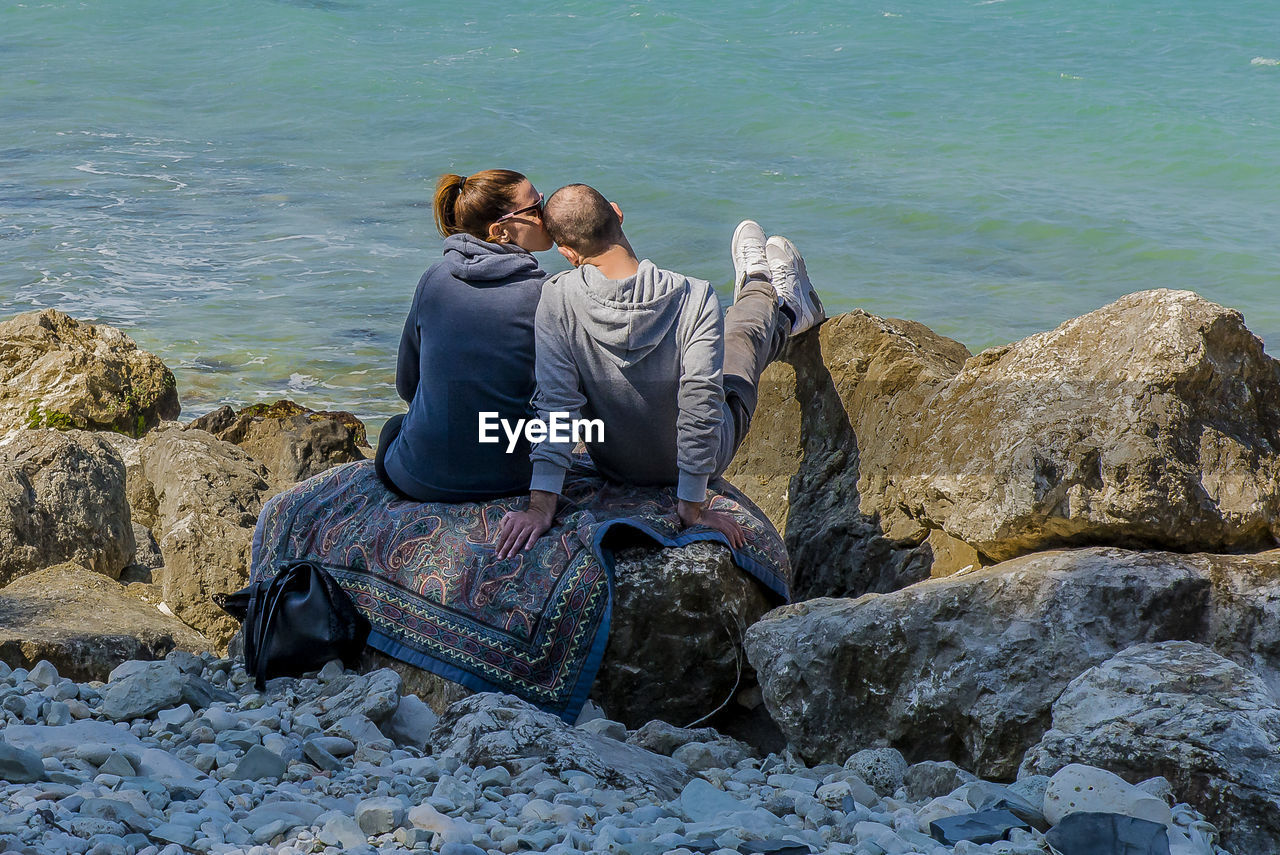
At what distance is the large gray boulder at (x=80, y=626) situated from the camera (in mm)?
4426

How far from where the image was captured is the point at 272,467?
7570 mm

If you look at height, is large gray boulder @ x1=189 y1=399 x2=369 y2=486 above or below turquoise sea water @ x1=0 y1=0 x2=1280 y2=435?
below

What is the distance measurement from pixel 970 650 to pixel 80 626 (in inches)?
123

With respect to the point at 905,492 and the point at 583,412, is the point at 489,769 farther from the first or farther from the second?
the point at 905,492

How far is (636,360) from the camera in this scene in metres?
4.40

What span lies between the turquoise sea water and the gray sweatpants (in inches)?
220

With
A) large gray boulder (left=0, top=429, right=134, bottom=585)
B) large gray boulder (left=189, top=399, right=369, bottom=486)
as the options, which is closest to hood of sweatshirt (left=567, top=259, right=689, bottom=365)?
large gray boulder (left=0, top=429, right=134, bottom=585)

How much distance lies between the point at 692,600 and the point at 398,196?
14.1 metres

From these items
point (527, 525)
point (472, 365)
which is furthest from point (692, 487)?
point (472, 365)

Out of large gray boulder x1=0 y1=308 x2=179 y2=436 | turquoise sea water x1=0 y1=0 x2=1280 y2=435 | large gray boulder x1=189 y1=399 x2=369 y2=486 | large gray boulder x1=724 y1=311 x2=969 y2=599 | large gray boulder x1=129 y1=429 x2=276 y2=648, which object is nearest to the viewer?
large gray boulder x1=724 y1=311 x2=969 y2=599

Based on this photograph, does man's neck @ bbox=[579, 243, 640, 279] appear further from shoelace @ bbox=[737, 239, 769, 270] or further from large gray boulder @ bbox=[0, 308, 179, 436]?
large gray boulder @ bbox=[0, 308, 179, 436]

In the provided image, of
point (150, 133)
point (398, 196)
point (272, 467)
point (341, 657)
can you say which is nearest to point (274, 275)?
point (398, 196)

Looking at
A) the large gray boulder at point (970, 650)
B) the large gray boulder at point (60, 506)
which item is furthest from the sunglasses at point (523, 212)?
the large gray boulder at point (60, 506)

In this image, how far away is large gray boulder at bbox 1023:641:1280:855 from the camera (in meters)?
2.75
